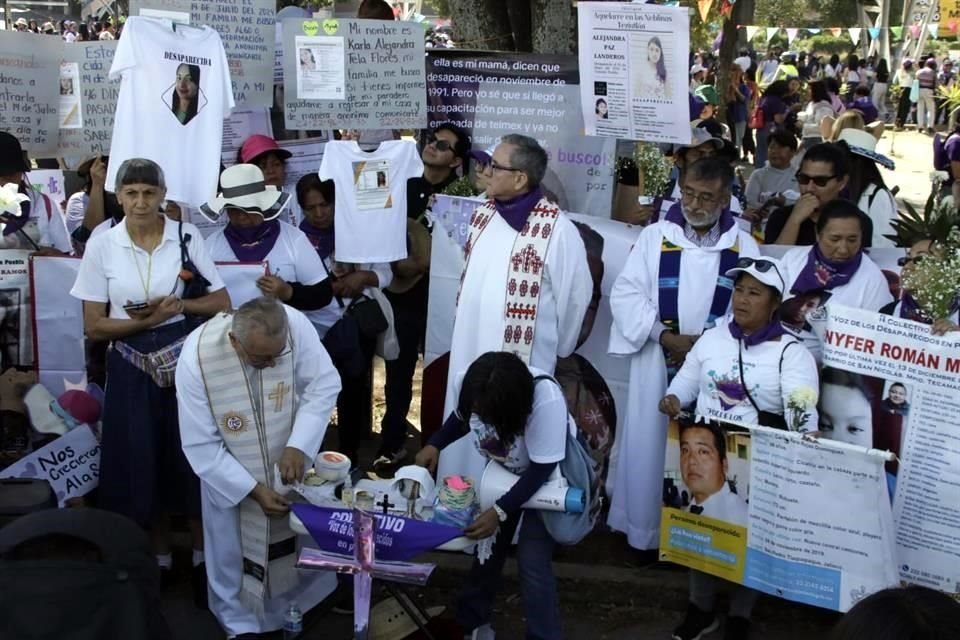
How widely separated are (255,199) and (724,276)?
7.47 feet

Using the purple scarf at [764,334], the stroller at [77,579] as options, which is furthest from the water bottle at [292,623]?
the stroller at [77,579]

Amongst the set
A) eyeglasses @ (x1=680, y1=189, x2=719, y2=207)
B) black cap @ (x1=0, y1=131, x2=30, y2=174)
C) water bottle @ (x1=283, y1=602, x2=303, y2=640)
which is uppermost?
black cap @ (x1=0, y1=131, x2=30, y2=174)

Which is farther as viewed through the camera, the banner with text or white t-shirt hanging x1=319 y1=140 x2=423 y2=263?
the banner with text

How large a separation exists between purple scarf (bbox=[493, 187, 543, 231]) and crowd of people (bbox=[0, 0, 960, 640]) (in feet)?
0.03

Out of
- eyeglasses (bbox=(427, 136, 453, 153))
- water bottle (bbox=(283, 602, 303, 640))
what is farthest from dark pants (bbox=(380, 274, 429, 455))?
water bottle (bbox=(283, 602, 303, 640))

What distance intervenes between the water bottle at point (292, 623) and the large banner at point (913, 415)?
250 centimetres

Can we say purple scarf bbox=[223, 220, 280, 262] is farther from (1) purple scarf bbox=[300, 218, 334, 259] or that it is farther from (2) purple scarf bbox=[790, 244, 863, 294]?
(2) purple scarf bbox=[790, 244, 863, 294]

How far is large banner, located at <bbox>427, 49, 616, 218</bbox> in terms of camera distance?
6.65 metres

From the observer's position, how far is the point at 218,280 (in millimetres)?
5266

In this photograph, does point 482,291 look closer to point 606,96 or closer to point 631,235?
point 631,235

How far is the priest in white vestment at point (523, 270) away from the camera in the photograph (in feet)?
17.9

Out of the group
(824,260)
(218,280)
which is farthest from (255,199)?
(824,260)

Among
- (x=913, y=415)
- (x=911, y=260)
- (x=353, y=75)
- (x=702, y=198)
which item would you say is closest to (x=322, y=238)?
(x=353, y=75)

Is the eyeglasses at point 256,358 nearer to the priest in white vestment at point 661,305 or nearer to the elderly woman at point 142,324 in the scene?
the elderly woman at point 142,324
